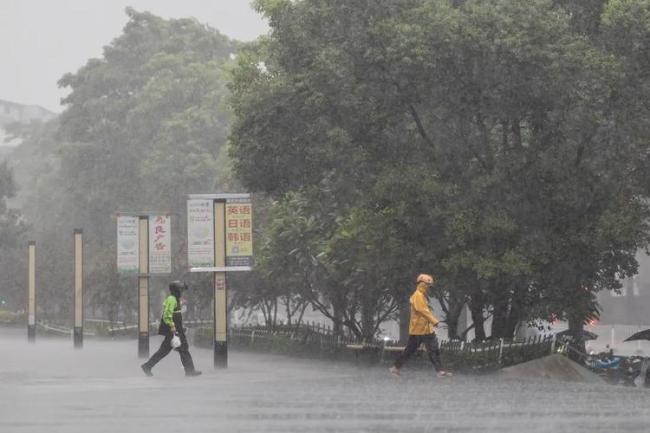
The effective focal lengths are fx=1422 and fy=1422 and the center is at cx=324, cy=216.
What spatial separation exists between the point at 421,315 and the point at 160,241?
12482mm

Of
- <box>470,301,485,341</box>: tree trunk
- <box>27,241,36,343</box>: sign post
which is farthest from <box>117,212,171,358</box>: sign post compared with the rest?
<box>27,241,36,343</box>: sign post

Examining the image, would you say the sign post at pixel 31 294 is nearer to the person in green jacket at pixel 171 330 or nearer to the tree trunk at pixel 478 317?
the tree trunk at pixel 478 317

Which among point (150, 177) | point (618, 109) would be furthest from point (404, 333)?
point (150, 177)

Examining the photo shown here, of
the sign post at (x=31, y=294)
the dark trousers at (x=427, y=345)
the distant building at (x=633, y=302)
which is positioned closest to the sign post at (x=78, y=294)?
the sign post at (x=31, y=294)

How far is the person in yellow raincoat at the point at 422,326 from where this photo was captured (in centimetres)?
2233

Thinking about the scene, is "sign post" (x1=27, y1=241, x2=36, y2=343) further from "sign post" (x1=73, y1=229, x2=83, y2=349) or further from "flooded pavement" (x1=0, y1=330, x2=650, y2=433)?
"flooded pavement" (x1=0, y1=330, x2=650, y2=433)

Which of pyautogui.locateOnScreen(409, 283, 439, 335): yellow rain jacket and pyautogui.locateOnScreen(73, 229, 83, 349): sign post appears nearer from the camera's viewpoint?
pyautogui.locateOnScreen(409, 283, 439, 335): yellow rain jacket

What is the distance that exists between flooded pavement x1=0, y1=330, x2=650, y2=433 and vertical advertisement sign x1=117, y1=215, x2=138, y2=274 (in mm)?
8507

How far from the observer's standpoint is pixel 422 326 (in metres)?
22.6

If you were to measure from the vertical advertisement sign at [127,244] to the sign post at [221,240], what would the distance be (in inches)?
327

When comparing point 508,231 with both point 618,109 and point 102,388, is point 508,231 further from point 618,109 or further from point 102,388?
point 102,388

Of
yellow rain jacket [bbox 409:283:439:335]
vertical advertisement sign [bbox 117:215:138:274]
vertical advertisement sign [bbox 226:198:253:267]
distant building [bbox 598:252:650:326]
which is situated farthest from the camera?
distant building [bbox 598:252:650:326]

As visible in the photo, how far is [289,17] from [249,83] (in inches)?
95.6

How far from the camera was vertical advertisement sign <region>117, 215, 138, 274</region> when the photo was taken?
34469 millimetres
